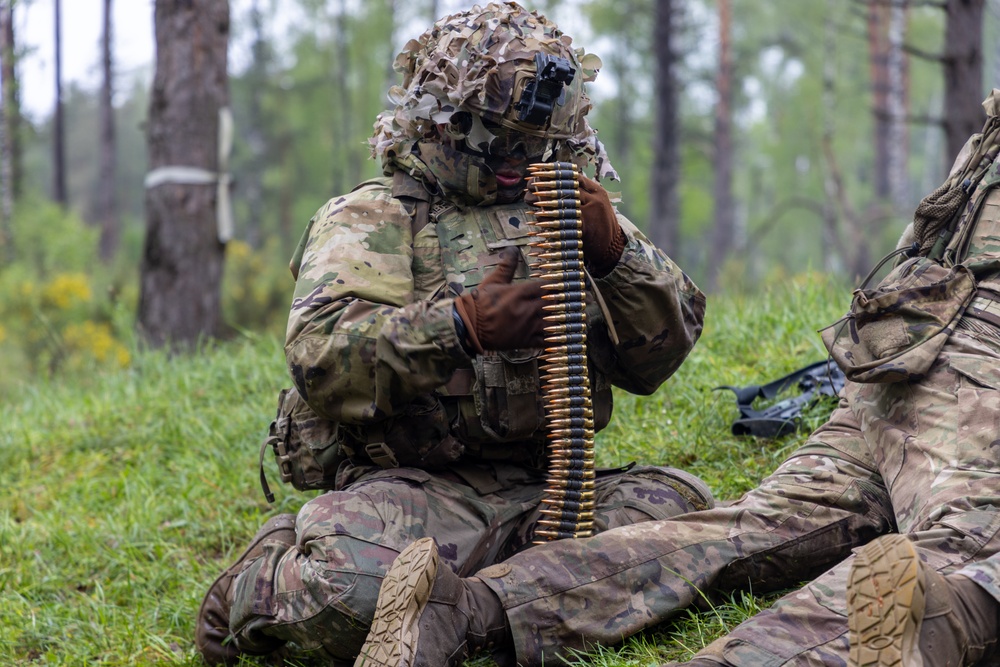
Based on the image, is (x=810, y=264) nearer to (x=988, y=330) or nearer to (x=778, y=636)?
(x=988, y=330)

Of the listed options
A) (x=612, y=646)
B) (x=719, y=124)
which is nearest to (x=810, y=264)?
(x=612, y=646)

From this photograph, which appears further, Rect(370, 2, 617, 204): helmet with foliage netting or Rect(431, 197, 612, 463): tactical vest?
Rect(431, 197, 612, 463): tactical vest

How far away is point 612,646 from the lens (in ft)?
11.1

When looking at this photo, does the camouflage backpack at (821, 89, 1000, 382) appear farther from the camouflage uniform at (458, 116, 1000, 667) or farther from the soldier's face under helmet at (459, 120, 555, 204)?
the soldier's face under helmet at (459, 120, 555, 204)

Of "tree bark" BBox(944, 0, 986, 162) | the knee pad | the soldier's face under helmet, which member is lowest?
the knee pad

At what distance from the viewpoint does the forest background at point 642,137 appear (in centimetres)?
1645

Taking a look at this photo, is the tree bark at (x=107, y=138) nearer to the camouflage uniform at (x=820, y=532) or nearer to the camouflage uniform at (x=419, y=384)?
the camouflage uniform at (x=419, y=384)

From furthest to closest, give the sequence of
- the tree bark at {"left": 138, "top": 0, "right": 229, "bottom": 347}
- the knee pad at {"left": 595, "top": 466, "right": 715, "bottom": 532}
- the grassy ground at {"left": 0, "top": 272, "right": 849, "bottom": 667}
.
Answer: the tree bark at {"left": 138, "top": 0, "right": 229, "bottom": 347}, the grassy ground at {"left": 0, "top": 272, "right": 849, "bottom": 667}, the knee pad at {"left": 595, "top": 466, "right": 715, "bottom": 532}

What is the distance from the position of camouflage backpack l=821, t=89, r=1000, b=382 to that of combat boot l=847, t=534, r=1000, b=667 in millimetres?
867

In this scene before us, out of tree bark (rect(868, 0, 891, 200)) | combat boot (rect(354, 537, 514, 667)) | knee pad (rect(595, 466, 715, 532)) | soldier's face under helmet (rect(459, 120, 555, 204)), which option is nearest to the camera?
combat boot (rect(354, 537, 514, 667))

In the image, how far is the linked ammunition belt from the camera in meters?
3.50

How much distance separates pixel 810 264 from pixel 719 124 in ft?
75.7

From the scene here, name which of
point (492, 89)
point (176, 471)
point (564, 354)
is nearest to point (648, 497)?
point (564, 354)

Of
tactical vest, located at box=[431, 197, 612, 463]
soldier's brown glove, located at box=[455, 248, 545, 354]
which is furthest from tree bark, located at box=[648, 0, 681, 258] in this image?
soldier's brown glove, located at box=[455, 248, 545, 354]
